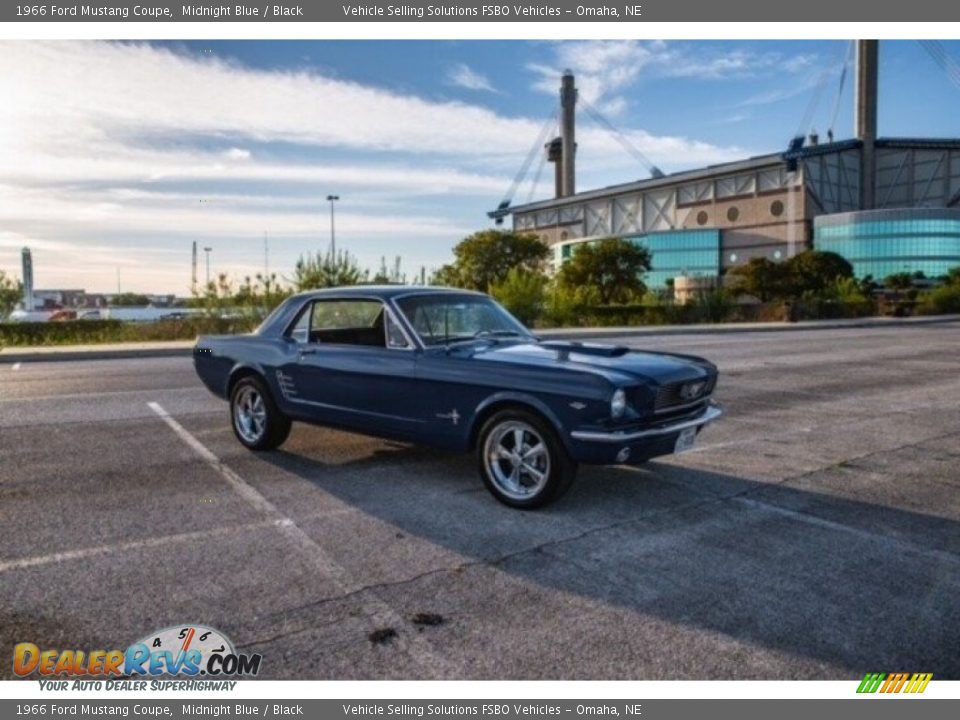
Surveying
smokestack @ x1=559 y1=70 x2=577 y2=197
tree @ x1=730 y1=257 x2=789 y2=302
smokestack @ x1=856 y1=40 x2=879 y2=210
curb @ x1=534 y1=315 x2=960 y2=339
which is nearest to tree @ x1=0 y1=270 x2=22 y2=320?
curb @ x1=534 y1=315 x2=960 y2=339

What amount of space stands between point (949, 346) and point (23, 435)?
77.7 ft

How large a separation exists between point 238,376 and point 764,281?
60.3m

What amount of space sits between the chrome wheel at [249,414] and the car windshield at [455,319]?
193 centimetres

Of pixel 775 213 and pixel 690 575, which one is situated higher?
pixel 775 213

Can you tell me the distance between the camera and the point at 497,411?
5.23 m

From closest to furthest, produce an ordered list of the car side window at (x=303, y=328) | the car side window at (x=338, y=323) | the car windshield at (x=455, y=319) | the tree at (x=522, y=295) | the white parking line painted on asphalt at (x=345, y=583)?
the white parking line painted on asphalt at (x=345, y=583) < the car windshield at (x=455, y=319) < the car side window at (x=338, y=323) < the car side window at (x=303, y=328) < the tree at (x=522, y=295)

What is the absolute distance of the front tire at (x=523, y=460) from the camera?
499 centimetres

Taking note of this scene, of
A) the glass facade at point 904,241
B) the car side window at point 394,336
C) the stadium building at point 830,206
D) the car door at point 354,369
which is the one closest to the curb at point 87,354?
the car door at point 354,369

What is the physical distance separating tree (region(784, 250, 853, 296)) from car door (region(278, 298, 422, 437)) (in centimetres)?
6347

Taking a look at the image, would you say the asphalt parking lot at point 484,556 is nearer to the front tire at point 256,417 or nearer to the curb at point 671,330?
the front tire at point 256,417

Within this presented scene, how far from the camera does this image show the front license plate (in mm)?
5254
